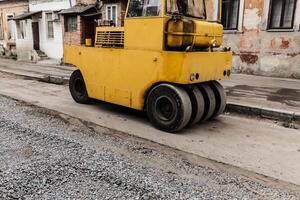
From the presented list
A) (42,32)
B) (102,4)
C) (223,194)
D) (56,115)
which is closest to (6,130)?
(56,115)

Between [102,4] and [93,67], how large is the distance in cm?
987

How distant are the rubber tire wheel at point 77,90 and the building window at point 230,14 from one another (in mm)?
7638

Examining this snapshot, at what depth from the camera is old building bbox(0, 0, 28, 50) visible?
20.5m

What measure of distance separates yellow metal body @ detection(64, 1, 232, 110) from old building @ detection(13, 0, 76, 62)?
12.1 metres

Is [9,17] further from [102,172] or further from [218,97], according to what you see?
[102,172]

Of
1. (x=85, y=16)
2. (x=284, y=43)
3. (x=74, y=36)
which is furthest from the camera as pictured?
(x=74, y=36)

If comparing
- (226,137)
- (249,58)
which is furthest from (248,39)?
(226,137)

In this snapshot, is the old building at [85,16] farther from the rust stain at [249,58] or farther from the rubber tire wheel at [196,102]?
the rubber tire wheel at [196,102]

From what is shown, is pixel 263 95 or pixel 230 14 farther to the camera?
pixel 230 14

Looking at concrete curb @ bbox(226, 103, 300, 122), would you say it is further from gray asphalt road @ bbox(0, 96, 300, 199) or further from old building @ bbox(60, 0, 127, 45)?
old building @ bbox(60, 0, 127, 45)

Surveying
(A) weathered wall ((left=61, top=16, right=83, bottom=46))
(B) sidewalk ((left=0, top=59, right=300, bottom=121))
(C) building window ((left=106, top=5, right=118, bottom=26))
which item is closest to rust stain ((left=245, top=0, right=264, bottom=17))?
(B) sidewalk ((left=0, top=59, right=300, bottom=121))

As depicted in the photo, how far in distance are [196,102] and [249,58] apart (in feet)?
24.5

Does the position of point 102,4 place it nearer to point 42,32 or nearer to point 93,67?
point 42,32

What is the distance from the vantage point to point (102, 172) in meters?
3.44
